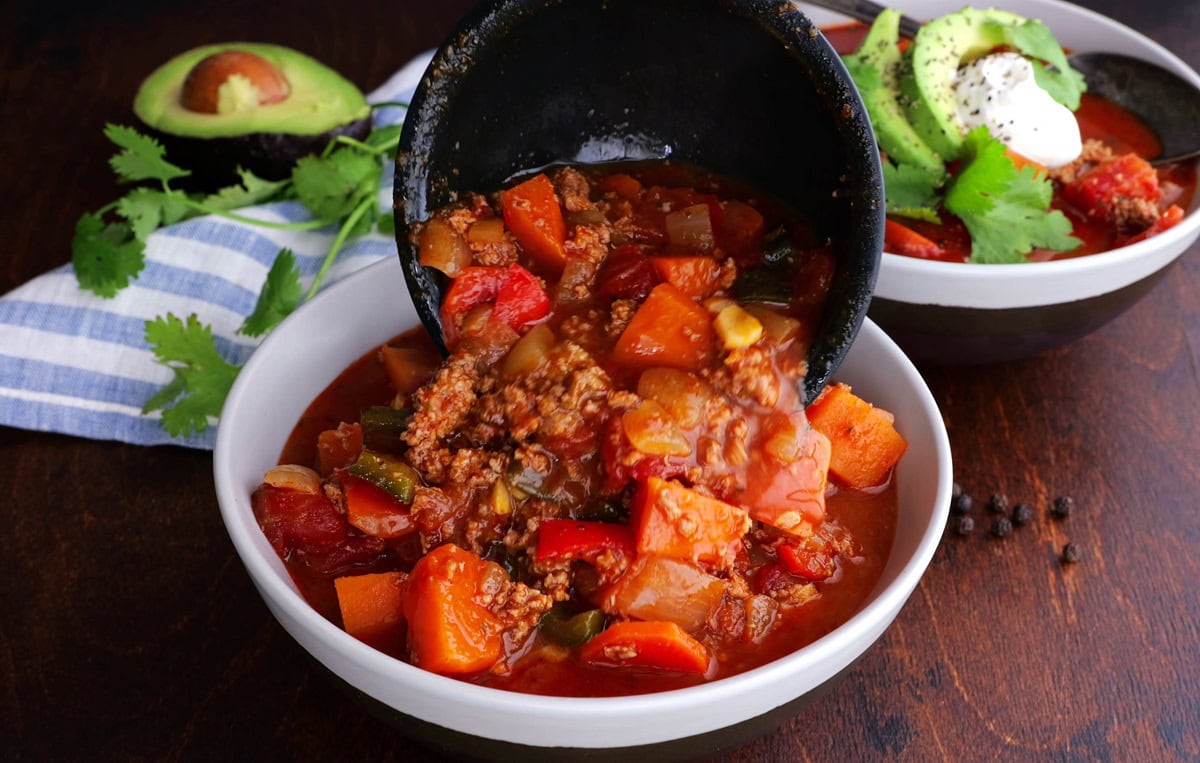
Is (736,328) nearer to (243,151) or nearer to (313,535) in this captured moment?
(313,535)

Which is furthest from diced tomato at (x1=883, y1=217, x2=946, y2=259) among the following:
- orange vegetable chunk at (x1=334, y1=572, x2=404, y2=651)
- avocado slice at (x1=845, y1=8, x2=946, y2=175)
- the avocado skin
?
the avocado skin

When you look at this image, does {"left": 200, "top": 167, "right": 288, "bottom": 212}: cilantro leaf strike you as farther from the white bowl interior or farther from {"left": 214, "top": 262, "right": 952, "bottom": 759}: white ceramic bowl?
the white bowl interior

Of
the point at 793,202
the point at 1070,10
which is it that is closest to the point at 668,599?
the point at 793,202

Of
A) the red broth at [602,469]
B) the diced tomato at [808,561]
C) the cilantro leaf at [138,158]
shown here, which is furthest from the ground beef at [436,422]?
the cilantro leaf at [138,158]

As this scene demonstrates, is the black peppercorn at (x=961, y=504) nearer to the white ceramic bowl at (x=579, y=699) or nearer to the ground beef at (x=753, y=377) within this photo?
the white ceramic bowl at (x=579, y=699)

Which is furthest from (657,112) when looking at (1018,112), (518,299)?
(1018,112)

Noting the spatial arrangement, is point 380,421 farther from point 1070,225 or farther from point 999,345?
point 1070,225

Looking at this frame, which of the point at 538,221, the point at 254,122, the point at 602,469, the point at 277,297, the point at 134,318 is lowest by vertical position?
the point at 134,318
